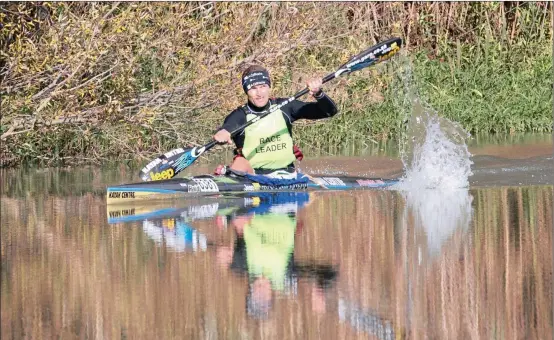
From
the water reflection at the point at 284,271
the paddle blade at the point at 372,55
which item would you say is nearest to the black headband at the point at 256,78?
the paddle blade at the point at 372,55

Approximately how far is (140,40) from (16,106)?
1575 mm

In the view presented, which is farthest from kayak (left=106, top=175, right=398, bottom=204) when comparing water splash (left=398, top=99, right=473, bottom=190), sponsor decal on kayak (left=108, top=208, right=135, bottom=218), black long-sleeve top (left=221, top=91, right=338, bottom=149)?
water splash (left=398, top=99, right=473, bottom=190)

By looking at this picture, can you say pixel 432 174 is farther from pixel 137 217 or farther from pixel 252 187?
pixel 137 217

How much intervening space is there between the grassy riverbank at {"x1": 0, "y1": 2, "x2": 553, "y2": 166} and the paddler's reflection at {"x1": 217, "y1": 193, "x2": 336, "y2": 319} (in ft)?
12.6

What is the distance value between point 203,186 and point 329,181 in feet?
4.82

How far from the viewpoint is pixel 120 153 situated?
733 inches

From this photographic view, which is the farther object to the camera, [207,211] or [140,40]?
[140,40]

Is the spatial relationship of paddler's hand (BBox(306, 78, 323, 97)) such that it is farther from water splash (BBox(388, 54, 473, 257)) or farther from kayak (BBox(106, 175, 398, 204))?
water splash (BBox(388, 54, 473, 257))

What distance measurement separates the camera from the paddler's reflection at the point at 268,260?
8.15 meters

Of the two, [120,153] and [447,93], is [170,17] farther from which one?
[447,93]

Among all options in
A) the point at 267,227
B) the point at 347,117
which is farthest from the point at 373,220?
the point at 347,117

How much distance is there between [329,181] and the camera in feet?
47.0

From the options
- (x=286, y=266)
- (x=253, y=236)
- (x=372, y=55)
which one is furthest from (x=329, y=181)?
(x=286, y=266)

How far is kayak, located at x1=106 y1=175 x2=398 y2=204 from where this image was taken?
13.3 m
